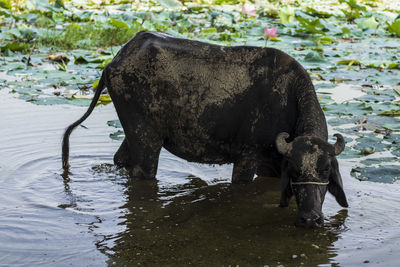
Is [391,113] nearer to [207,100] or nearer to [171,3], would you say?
[207,100]

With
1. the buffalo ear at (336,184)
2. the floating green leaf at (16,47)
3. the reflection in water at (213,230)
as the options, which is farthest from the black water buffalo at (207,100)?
the floating green leaf at (16,47)

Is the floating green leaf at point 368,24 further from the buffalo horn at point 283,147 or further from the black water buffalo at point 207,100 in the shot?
the buffalo horn at point 283,147

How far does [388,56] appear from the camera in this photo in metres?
10.8

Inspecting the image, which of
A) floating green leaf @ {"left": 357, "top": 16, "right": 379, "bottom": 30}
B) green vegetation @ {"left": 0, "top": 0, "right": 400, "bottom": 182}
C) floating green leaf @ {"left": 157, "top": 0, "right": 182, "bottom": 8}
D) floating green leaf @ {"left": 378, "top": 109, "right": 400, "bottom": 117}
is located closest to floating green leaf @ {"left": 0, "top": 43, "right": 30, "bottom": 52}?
green vegetation @ {"left": 0, "top": 0, "right": 400, "bottom": 182}

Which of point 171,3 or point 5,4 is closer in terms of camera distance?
point 171,3

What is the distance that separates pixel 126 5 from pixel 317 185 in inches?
511

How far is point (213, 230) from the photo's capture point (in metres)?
4.27

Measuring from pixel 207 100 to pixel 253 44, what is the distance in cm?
685

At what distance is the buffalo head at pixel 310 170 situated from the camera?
13.4ft

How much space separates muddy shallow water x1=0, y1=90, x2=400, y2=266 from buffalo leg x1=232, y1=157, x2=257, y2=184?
14 centimetres

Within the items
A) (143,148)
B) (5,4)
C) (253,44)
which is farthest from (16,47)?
(143,148)

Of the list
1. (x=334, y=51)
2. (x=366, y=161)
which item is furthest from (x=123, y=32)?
(x=366, y=161)

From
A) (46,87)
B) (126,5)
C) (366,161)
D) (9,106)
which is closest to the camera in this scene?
(366,161)

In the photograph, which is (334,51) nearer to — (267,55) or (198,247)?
(267,55)
